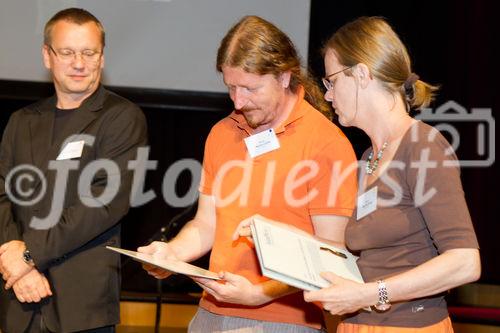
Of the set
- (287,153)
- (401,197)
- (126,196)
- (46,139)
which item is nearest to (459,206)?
(401,197)

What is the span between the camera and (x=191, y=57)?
5281 millimetres

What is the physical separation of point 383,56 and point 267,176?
1.68ft

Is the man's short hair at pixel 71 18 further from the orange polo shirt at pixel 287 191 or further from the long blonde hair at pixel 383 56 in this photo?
the long blonde hair at pixel 383 56

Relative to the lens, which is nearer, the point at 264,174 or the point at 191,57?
the point at 264,174

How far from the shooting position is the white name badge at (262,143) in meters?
2.46

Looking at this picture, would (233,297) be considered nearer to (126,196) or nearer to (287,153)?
(287,153)

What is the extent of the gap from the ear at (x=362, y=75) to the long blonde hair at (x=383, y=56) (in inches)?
0.4

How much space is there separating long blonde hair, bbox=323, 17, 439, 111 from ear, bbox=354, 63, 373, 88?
0.03ft

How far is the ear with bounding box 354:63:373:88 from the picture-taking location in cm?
215

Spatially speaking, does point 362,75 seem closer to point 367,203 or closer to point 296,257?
point 367,203

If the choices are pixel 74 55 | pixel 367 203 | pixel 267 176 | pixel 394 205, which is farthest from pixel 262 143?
pixel 74 55

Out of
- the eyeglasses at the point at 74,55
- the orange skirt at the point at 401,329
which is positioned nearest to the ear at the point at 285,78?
the orange skirt at the point at 401,329

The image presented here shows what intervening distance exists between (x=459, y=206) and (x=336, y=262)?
1.21 feet

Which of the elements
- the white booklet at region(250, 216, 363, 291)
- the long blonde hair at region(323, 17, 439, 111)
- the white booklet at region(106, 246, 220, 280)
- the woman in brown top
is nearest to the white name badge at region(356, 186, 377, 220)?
the woman in brown top
